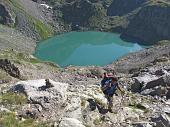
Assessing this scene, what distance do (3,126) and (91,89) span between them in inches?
398

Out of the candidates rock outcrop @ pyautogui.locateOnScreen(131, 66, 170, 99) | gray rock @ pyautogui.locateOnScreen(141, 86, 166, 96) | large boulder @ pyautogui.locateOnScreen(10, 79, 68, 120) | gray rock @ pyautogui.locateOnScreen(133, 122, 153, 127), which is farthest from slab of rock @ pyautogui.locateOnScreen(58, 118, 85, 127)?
rock outcrop @ pyautogui.locateOnScreen(131, 66, 170, 99)

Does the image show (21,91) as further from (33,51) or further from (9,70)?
(33,51)

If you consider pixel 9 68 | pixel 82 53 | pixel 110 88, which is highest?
pixel 110 88

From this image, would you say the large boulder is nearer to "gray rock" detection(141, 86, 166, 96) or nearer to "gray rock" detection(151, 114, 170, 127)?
"gray rock" detection(151, 114, 170, 127)

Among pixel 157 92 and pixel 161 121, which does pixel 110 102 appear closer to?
pixel 161 121

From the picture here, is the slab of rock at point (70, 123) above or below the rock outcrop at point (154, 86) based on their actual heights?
above

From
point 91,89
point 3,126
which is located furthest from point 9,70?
point 3,126

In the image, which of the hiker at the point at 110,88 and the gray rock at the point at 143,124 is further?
the hiker at the point at 110,88

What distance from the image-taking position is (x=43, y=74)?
70500 millimetres

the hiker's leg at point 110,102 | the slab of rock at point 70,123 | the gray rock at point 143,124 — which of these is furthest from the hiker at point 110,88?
the slab of rock at point 70,123

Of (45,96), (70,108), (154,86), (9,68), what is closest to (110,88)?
(70,108)

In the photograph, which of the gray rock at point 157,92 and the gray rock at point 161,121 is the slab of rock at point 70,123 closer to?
the gray rock at point 161,121

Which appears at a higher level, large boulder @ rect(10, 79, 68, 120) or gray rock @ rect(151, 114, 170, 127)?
large boulder @ rect(10, 79, 68, 120)

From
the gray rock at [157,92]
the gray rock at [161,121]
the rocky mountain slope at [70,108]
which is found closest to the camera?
the rocky mountain slope at [70,108]
